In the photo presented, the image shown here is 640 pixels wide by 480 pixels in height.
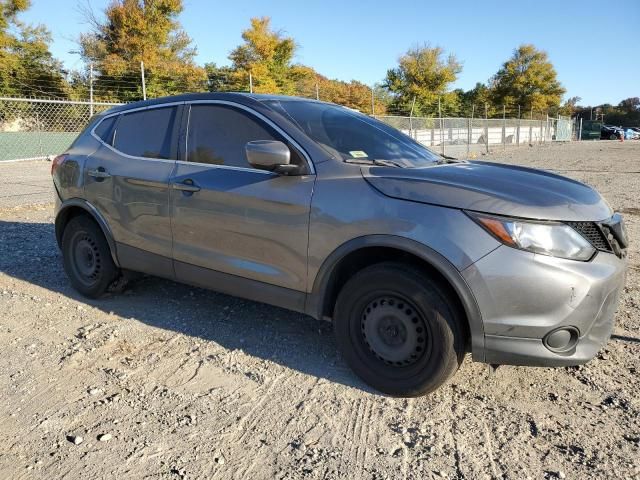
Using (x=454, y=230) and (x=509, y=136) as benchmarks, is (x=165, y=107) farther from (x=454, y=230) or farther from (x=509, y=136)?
(x=509, y=136)

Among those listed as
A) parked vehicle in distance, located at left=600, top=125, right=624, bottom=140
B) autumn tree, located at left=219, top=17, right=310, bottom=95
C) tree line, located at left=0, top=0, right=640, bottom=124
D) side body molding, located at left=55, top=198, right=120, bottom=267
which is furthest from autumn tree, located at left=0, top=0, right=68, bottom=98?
parked vehicle in distance, located at left=600, top=125, right=624, bottom=140

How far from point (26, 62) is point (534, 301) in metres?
29.0

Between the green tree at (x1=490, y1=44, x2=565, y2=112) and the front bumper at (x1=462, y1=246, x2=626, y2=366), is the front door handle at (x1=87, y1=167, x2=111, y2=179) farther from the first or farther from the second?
the green tree at (x1=490, y1=44, x2=565, y2=112)

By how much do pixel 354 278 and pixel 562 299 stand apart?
3.63 feet

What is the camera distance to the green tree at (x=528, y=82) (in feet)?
207

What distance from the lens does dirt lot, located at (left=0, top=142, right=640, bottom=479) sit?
249 centimetres

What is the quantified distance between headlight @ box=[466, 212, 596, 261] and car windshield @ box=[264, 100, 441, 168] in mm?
889

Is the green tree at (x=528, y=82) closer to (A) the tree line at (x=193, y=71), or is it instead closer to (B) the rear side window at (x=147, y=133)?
(A) the tree line at (x=193, y=71)

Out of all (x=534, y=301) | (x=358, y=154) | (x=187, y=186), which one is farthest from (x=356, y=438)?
(x=187, y=186)

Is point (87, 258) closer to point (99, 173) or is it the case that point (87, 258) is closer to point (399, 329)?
point (99, 173)

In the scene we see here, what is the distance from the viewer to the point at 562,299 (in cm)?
263

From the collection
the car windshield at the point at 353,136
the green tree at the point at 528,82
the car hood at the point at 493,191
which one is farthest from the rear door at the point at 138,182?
the green tree at the point at 528,82

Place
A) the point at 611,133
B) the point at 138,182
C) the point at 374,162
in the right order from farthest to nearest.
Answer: the point at 611,133 < the point at 138,182 < the point at 374,162

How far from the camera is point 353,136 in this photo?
12.1 feet
